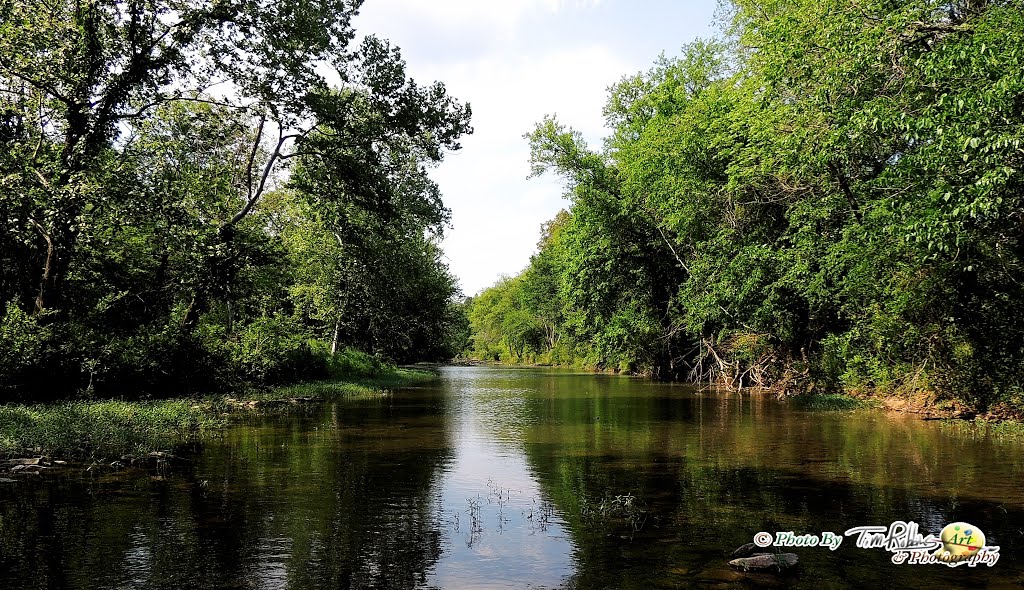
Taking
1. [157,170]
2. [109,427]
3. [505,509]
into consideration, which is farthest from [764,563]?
[157,170]

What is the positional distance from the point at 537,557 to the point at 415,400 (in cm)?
2079

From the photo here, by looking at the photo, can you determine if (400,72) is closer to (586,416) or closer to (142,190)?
(142,190)

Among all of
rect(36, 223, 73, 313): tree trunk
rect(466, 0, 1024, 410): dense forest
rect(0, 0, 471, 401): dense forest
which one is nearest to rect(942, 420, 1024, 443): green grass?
rect(466, 0, 1024, 410): dense forest

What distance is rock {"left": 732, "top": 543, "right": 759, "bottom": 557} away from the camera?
6.63m

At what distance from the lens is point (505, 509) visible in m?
9.00

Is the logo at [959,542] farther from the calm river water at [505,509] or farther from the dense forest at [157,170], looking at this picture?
the dense forest at [157,170]

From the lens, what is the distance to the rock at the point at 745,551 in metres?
6.63

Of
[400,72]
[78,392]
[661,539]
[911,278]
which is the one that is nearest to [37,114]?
[78,392]

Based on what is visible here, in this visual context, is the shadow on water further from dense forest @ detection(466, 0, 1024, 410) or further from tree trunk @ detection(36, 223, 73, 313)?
dense forest @ detection(466, 0, 1024, 410)

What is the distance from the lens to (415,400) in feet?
88.9

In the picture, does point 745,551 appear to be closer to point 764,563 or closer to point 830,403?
point 764,563

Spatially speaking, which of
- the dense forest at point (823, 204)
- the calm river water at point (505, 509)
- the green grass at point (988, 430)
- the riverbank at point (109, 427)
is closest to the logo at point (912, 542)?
the calm river water at point (505, 509)

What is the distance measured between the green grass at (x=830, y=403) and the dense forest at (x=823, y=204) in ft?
2.69

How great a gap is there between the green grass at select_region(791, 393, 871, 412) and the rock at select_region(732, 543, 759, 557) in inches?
701
